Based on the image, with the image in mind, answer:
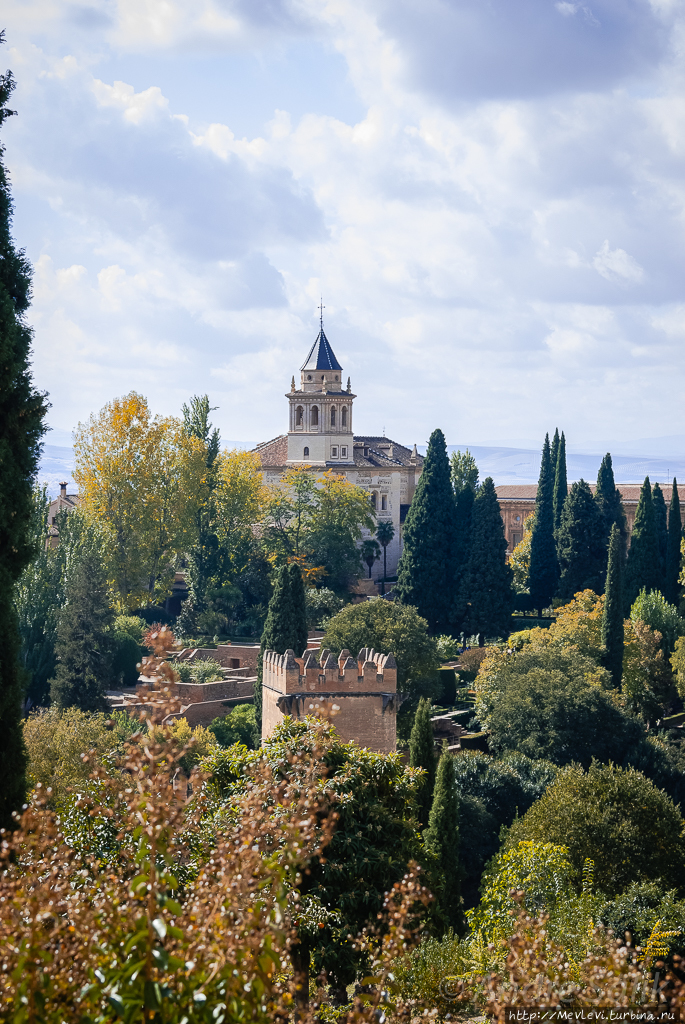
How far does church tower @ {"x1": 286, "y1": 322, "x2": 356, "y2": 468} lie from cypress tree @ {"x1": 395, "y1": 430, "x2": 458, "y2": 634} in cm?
1371

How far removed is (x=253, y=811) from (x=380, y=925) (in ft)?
26.3

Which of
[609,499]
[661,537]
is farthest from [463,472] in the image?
[661,537]

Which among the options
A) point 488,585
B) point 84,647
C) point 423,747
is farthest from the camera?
point 488,585

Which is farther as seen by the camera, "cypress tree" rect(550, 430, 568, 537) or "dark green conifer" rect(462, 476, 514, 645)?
"cypress tree" rect(550, 430, 568, 537)

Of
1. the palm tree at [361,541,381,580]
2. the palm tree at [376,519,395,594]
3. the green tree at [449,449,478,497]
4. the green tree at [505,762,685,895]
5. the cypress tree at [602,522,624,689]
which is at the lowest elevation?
the green tree at [505,762,685,895]

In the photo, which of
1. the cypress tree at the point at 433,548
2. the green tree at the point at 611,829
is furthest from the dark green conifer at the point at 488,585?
the green tree at the point at 611,829

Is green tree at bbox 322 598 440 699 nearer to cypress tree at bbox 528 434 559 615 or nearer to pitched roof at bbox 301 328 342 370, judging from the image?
cypress tree at bbox 528 434 559 615

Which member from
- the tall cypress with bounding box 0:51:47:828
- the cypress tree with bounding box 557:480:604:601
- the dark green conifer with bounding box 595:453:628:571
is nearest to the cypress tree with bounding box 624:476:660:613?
the cypress tree with bounding box 557:480:604:601

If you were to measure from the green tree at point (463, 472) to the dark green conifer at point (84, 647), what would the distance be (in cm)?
2253

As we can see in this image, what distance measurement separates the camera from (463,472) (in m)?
58.8

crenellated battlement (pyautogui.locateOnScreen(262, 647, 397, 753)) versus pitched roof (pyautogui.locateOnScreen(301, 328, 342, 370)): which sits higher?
pitched roof (pyautogui.locateOnScreen(301, 328, 342, 370))

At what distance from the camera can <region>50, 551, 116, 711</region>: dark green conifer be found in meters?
29.5

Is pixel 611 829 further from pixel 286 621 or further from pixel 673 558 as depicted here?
pixel 673 558

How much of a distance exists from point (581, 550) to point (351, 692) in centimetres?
3080
